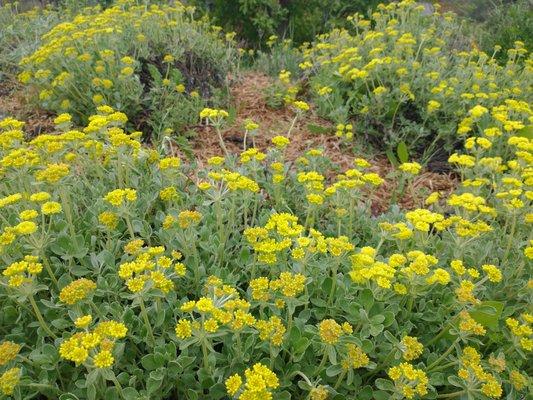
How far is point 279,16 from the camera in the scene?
686cm

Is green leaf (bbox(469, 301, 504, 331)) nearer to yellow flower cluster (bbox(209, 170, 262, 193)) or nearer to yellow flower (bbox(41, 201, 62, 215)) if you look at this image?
yellow flower cluster (bbox(209, 170, 262, 193))

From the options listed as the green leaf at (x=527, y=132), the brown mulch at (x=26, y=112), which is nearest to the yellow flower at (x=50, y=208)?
the brown mulch at (x=26, y=112)

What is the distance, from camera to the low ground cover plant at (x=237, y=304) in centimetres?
166

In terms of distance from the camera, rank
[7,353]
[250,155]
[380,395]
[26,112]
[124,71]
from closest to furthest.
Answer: [7,353], [380,395], [250,155], [124,71], [26,112]

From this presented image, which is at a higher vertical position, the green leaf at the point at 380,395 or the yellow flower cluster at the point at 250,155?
the yellow flower cluster at the point at 250,155

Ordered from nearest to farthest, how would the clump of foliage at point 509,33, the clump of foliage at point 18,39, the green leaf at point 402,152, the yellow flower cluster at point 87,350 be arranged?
the yellow flower cluster at point 87,350 < the green leaf at point 402,152 < the clump of foliage at point 18,39 < the clump of foliage at point 509,33

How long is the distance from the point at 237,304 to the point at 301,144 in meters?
2.60

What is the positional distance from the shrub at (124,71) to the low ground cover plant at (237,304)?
1277mm

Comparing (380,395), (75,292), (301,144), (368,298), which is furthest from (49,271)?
(301,144)

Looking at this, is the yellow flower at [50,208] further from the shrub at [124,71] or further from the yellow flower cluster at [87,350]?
the shrub at [124,71]

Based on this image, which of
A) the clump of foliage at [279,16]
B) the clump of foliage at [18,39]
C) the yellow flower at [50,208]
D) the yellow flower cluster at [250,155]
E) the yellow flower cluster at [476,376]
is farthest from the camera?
the clump of foliage at [279,16]

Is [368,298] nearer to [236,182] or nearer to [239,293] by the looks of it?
[239,293]

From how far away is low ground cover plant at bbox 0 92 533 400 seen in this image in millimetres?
1660

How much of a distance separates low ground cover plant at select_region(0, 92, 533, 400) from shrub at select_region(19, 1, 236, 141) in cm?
128
